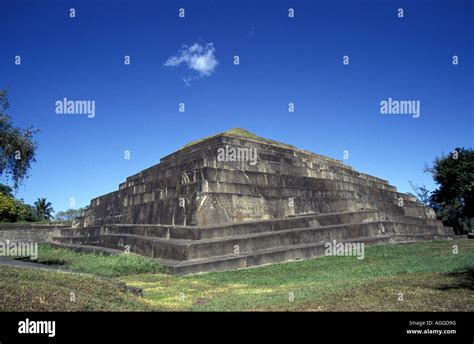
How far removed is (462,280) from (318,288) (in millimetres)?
3036

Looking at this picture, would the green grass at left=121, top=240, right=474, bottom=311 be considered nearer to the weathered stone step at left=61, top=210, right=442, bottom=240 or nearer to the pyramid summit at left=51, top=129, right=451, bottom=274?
the pyramid summit at left=51, top=129, right=451, bottom=274

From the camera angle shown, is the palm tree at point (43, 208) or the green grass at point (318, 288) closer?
the green grass at point (318, 288)

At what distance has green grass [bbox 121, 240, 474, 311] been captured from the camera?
6.57 meters

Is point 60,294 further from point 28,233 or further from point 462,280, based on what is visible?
point 28,233

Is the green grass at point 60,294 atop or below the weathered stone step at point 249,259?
atop

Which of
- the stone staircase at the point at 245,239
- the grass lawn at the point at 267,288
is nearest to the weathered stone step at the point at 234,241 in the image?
the stone staircase at the point at 245,239

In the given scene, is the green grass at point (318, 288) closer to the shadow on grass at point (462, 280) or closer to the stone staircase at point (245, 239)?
the shadow on grass at point (462, 280)

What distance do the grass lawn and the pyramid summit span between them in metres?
1.59

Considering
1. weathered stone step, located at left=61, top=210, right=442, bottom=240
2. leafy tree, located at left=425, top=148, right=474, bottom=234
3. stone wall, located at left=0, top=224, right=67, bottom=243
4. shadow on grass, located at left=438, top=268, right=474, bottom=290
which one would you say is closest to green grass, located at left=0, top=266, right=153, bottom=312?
weathered stone step, located at left=61, top=210, right=442, bottom=240

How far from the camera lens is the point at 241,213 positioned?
16562 mm

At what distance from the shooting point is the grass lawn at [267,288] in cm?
637

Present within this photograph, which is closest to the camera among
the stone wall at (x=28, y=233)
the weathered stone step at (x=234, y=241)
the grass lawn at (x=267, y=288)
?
the grass lawn at (x=267, y=288)
